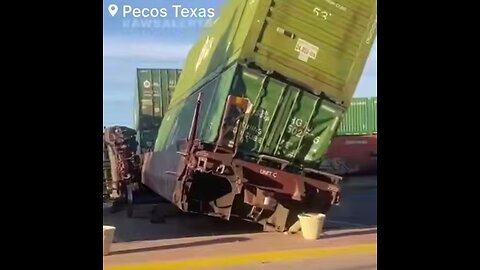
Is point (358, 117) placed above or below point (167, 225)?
above

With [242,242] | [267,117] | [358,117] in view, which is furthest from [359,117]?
[242,242]

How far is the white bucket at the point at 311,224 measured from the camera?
4.63 m

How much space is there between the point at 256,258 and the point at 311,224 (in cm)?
39

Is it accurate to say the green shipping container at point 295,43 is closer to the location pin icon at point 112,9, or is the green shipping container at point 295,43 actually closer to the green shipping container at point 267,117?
the green shipping container at point 267,117

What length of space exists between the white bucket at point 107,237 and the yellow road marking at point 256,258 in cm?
10

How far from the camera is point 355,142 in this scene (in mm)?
4598

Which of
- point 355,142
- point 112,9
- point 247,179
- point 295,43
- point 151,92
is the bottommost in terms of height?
point 247,179

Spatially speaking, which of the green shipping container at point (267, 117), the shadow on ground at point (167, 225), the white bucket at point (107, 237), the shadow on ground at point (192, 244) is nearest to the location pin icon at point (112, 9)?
the green shipping container at point (267, 117)

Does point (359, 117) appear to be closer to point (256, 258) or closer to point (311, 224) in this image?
point (311, 224)

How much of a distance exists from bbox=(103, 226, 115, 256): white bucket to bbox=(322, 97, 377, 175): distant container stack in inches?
51.1

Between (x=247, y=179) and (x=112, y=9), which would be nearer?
(x=112, y=9)
